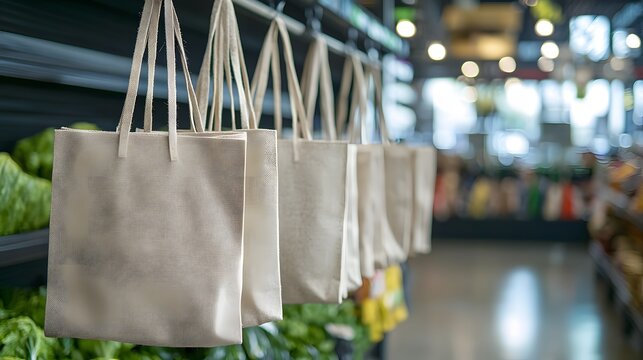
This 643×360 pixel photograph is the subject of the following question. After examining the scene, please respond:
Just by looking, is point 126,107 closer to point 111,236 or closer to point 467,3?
A: point 111,236

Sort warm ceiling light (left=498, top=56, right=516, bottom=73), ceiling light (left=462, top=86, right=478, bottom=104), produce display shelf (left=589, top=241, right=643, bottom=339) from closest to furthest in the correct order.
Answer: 1. produce display shelf (left=589, top=241, right=643, bottom=339)
2. warm ceiling light (left=498, top=56, right=516, bottom=73)
3. ceiling light (left=462, top=86, right=478, bottom=104)

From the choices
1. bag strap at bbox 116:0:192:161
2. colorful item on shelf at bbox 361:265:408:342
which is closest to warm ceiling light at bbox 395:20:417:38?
colorful item on shelf at bbox 361:265:408:342

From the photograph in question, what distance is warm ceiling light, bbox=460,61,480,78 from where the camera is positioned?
1277 centimetres

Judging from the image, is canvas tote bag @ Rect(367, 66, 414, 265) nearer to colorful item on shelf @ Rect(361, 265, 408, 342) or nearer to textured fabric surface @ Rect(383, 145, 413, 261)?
textured fabric surface @ Rect(383, 145, 413, 261)

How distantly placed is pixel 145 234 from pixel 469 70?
1179 cm

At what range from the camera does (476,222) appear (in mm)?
12070

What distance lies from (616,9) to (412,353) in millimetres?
11580

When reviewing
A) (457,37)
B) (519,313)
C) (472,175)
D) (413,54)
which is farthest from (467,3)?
(519,313)

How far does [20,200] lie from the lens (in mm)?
1705

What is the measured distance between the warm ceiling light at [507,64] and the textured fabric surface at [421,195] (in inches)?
396

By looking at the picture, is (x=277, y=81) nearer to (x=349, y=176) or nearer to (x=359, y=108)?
(x=349, y=176)

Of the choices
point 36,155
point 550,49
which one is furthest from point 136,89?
point 550,49

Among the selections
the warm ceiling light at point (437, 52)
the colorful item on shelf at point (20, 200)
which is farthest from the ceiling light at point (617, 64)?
the colorful item on shelf at point (20, 200)

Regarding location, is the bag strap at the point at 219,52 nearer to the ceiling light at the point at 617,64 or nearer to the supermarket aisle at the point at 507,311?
the supermarket aisle at the point at 507,311
